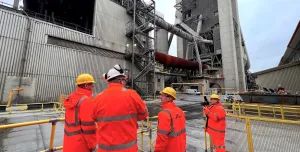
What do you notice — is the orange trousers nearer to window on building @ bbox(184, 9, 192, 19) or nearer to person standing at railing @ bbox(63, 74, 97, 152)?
person standing at railing @ bbox(63, 74, 97, 152)

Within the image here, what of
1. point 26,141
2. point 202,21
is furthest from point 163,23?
point 26,141

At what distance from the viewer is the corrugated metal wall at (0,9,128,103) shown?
1009 centimetres

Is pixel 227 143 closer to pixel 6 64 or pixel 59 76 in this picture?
pixel 59 76

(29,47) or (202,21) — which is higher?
(202,21)

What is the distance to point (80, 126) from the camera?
5.79 feet

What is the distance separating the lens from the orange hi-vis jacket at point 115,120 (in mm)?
1385

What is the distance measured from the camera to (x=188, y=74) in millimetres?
30172

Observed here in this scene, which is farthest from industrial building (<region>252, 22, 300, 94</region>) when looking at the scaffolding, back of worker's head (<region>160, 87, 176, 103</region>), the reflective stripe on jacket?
the scaffolding

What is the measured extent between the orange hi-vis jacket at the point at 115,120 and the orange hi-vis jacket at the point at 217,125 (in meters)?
2.13

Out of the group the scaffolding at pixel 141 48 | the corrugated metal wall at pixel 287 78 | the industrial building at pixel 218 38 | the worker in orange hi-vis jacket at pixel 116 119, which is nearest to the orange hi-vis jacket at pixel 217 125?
the worker in orange hi-vis jacket at pixel 116 119

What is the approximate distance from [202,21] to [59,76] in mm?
37907

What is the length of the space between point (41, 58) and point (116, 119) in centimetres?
1392

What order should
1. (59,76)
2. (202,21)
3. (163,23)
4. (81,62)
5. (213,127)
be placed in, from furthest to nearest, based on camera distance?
(202,21) < (163,23) < (81,62) < (59,76) < (213,127)

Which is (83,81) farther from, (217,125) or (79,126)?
(217,125)
